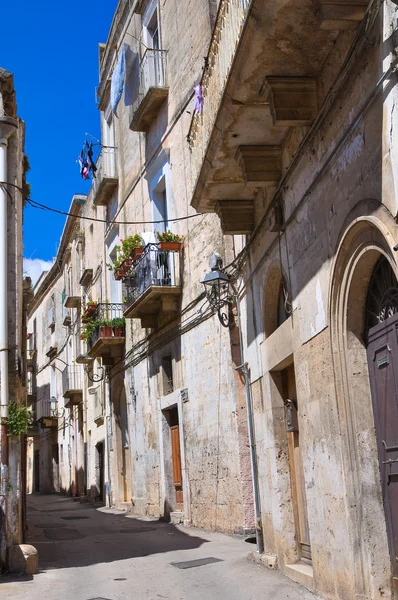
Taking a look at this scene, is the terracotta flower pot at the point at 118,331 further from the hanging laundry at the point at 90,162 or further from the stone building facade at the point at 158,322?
the hanging laundry at the point at 90,162

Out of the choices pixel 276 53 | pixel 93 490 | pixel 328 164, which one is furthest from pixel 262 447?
pixel 93 490

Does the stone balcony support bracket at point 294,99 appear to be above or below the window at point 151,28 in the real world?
below

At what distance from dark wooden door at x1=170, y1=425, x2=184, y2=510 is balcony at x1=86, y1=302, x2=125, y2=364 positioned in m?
4.37

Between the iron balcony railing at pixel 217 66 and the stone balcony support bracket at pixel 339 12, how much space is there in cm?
98

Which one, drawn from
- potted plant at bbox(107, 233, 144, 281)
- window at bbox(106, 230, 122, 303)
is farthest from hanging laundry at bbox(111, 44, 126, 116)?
potted plant at bbox(107, 233, 144, 281)

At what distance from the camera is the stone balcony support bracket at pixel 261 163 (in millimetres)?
7430

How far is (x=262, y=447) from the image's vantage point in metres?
8.71

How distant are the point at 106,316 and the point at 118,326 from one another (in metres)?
0.77

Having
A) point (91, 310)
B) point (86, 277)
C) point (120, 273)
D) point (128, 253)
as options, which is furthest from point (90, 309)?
point (128, 253)

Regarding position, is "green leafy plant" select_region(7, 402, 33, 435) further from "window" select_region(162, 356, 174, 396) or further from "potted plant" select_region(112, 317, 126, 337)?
"potted plant" select_region(112, 317, 126, 337)

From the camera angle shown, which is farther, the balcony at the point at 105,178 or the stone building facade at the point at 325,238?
the balcony at the point at 105,178

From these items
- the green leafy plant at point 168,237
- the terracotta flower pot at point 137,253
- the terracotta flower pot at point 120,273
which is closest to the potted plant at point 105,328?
the terracotta flower pot at point 120,273

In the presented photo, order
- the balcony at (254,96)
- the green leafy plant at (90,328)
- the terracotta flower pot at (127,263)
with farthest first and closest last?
the green leafy plant at (90,328) → the terracotta flower pot at (127,263) → the balcony at (254,96)

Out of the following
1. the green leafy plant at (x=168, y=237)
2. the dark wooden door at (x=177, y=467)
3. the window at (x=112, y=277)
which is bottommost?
the dark wooden door at (x=177, y=467)
